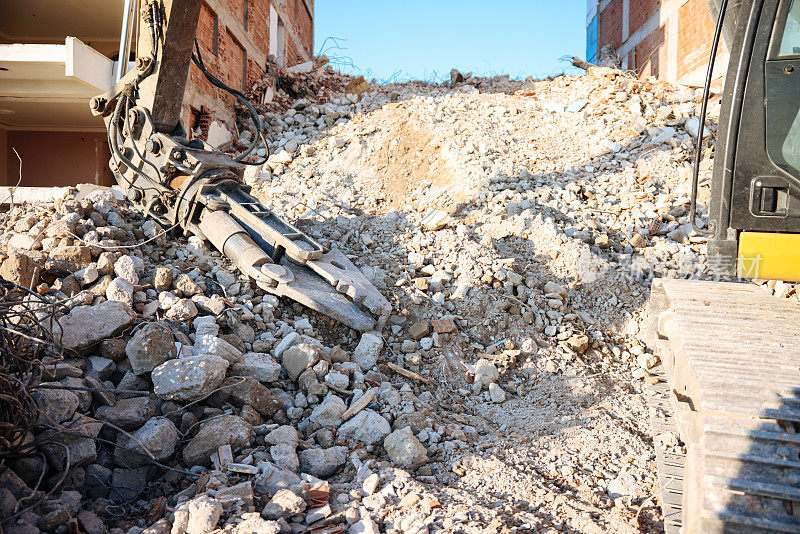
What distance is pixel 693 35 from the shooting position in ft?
38.0

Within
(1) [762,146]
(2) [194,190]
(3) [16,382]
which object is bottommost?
(3) [16,382]

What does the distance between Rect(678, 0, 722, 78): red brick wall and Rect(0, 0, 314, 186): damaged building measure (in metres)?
9.32

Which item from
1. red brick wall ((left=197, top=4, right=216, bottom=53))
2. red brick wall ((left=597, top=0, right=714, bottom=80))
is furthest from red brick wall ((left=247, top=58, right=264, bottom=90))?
red brick wall ((left=597, top=0, right=714, bottom=80))

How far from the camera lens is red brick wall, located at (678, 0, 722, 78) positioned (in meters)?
11.0

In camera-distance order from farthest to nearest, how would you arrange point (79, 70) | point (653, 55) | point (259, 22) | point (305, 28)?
point (305, 28) → point (653, 55) → point (259, 22) → point (79, 70)

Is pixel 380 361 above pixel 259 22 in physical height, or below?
below

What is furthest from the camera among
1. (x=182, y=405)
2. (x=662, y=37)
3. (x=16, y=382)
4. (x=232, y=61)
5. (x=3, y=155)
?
(x=662, y=37)

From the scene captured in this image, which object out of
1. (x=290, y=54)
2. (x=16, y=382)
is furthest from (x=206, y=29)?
(x=16, y=382)

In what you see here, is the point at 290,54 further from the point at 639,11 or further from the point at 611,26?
the point at 611,26

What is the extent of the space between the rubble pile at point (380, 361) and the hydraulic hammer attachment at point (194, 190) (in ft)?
0.74

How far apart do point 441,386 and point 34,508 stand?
8.91ft

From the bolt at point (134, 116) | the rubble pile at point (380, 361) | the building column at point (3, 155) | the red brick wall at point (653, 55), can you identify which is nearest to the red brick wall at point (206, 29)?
the rubble pile at point (380, 361)

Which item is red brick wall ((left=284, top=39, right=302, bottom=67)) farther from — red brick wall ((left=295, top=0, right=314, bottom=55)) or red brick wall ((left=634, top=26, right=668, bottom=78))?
red brick wall ((left=634, top=26, right=668, bottom=78))

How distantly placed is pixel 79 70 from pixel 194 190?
451 cm
